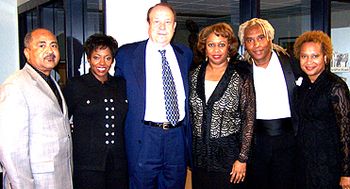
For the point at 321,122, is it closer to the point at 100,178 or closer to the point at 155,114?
the point at 155,114

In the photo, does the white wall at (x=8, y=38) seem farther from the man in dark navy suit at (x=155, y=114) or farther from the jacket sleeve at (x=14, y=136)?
the jacket sleeve at (x=14, y=136)

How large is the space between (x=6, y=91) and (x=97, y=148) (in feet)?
1.97

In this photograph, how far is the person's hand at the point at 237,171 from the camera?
2.44m

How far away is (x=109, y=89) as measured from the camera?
7.95 feet

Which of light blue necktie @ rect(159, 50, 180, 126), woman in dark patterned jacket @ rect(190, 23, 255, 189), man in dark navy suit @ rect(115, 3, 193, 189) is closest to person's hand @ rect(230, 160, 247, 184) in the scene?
woman in dark patterned jacket @ rect(190, 23, 255, 189)

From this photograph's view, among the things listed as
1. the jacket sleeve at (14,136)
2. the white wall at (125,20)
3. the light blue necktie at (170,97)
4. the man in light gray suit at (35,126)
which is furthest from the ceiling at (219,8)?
the jacket sleeve at (14,136)

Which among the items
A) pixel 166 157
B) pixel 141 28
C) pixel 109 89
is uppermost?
pixel 141 28

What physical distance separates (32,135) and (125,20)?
1.34 metres

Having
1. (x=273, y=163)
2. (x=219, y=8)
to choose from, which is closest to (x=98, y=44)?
(x=273, y=163)

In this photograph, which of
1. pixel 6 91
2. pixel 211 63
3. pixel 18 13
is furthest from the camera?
pixel 18 13

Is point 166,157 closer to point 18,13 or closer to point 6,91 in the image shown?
point 6,91

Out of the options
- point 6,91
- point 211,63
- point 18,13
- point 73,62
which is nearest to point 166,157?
point 211,63

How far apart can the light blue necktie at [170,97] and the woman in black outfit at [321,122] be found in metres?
0.76

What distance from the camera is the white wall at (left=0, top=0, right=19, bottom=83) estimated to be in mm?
4820
